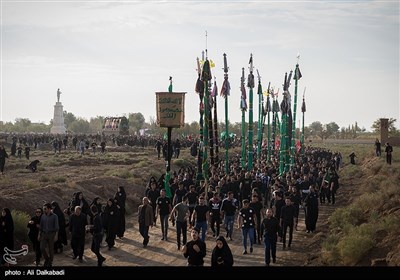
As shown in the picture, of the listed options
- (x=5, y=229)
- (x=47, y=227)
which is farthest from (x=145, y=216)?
(x=5, y=229)

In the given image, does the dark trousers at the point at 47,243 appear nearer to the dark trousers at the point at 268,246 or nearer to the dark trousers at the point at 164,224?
the dark trousers at the point at 164,224

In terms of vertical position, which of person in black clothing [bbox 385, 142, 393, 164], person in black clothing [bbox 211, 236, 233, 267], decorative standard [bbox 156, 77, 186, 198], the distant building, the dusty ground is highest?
the distant building

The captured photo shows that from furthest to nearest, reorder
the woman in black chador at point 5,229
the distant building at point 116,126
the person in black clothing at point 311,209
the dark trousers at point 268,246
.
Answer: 1. the distant building at point 116,126
2. the person in black clothing at point 311,209
3. the dark trousers at point 268,246
4. the woman in black chador at point 5,229

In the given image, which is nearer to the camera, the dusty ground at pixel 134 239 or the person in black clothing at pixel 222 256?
the person in black clothing at pixel 222 256

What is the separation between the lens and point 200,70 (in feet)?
95.9

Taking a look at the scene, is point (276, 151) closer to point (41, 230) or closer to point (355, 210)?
point (355, 210)

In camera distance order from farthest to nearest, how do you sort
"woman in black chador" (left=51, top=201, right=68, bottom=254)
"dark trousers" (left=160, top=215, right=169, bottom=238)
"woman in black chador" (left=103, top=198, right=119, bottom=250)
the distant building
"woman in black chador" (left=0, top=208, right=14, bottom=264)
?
1. the distant building
2. "dark trousers" (left=160, top=215, right=169, bottom=238)
3. "woman in black chador" (left=103, top=198, right=119, bottom=250)
4. "woman in black chador" (left=51, top=201, right=68, bottom=254)
5. "woman in black chador" (left=0, top=208, right=14, bottom=264)

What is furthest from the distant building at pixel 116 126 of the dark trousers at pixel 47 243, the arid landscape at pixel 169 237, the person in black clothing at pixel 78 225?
the dark trousers at pixel 47 243

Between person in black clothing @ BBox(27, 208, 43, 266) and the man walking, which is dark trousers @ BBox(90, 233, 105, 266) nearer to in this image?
the man walking

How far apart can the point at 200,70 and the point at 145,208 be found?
14265 mm

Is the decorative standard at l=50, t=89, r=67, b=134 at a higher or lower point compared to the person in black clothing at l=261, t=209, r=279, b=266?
higher

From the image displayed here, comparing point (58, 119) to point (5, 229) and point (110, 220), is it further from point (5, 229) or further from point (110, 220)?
point (5, 229)

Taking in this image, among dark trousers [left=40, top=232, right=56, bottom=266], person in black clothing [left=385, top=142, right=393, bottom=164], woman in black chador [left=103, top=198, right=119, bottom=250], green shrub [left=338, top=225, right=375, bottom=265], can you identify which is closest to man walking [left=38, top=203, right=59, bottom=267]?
dark trousers [left=40, top=232, right=56, bottom=266]

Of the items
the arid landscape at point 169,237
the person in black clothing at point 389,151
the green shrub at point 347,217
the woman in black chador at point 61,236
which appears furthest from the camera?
the person in black clothing at point 389,151
